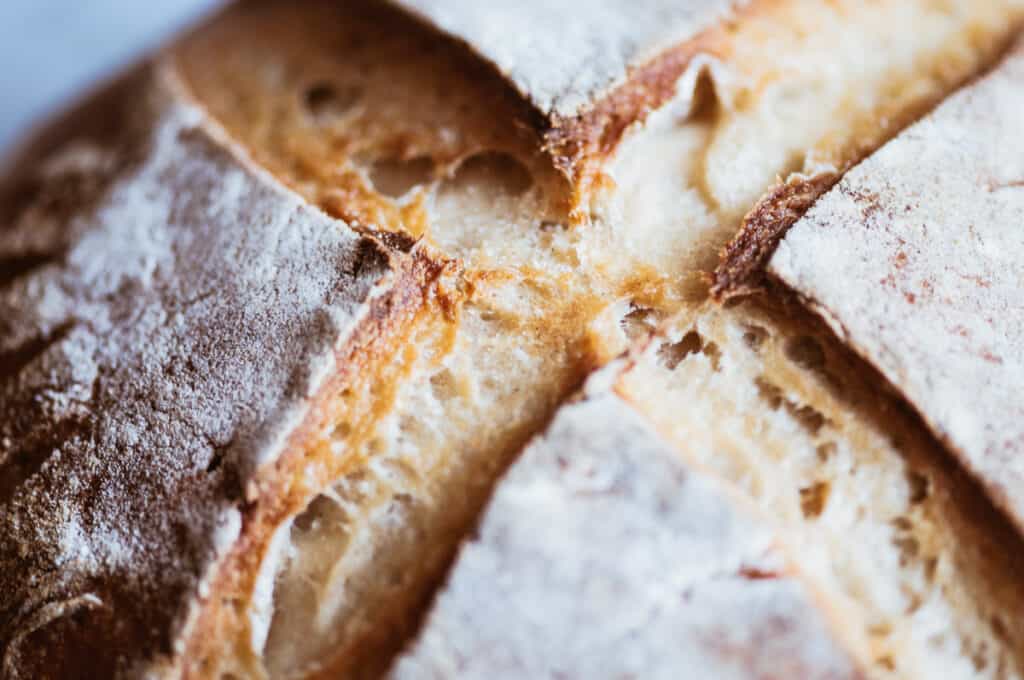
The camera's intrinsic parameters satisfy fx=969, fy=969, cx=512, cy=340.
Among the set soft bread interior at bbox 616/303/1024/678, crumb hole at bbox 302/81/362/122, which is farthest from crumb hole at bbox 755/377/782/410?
crumb hole at bbox 302/81/362/122

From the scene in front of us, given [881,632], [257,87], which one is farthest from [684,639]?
[257,87]

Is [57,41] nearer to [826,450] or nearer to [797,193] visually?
[797,193]

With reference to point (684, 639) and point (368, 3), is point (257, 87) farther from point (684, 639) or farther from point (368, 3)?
point (684, 639)

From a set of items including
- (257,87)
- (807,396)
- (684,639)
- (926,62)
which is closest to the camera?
(684,639)

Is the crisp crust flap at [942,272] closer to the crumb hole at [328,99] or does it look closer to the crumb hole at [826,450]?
the crumb hole at [826,450]

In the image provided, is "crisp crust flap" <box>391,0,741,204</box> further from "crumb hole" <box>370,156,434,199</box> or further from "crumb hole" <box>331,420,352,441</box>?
"crumb hole" <box>331,420,352,441</box>

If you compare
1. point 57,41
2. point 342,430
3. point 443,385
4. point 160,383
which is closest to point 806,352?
point 443,385

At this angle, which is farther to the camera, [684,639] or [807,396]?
[807,396]
